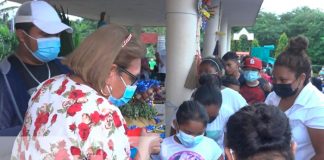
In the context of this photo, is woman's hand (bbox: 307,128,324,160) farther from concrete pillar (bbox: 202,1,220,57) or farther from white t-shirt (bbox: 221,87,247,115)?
concrete pillar (bbox: 202,1,220,57)

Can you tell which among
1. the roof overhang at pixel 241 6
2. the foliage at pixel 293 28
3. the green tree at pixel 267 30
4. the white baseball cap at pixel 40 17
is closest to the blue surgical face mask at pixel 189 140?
the white baseball cap at pixel 40 17

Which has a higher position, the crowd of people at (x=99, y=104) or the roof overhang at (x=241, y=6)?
the roof overhang at (x=241, y=6)

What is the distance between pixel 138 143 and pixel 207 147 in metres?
1.47

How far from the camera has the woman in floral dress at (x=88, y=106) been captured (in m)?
1.56

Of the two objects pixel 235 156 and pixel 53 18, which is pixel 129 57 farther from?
pixel 53 18

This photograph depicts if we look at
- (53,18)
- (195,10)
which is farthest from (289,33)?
(53,18)

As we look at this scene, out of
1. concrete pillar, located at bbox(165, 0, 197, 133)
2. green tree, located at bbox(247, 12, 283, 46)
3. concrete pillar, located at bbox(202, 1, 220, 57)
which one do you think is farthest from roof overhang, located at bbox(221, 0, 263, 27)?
green tree, located at bbox(247, 12, 283, 46)

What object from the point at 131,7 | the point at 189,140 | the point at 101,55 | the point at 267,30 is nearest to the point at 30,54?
the point at 101,55

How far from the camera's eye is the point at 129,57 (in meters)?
1.76

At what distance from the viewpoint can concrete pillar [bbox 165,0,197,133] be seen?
5.71 m

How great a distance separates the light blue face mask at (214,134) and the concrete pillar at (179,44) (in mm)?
2016

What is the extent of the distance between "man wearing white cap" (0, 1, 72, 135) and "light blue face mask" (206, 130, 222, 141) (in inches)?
60.9

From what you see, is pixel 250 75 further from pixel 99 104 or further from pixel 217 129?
pixel 99 104

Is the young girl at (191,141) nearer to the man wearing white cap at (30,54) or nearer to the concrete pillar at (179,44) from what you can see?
the man wearing white cap at (30,54)
